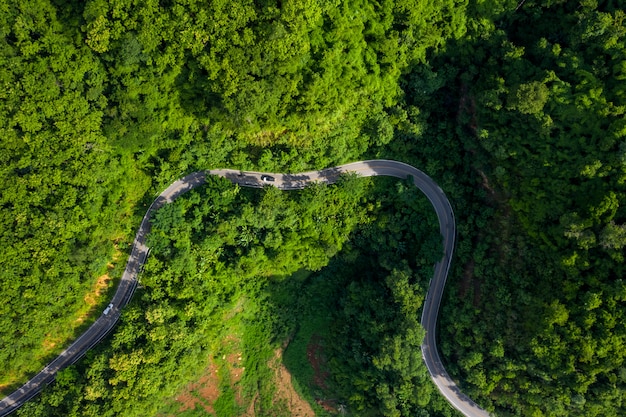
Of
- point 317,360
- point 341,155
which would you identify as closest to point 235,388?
point 317,360

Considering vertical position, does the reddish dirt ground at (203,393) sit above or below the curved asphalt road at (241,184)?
below

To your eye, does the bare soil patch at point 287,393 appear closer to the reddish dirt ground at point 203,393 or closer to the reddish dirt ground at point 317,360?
the reddish dirt ground at point 317,360

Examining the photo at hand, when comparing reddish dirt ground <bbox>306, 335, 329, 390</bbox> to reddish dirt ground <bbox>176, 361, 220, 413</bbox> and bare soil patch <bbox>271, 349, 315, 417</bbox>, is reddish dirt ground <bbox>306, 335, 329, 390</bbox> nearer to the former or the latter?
bare soil patch <bbox>271, 349, 315, 417</bbox>

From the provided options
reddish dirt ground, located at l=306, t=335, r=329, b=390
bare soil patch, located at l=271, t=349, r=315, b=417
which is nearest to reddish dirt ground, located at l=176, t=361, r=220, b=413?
bare soil patch, located at l=271, t=349, r=315, b=417

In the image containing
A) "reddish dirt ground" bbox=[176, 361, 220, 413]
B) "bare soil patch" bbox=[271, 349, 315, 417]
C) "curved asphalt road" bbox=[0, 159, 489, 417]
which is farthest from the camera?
"bare soil patch" bbox=[271, 349, 315, 417]

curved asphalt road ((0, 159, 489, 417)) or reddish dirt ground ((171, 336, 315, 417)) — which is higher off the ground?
curved asphalt road ((0, 159, 489, 417))

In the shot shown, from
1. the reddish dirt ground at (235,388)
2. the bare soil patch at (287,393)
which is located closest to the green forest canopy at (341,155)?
the reddish dirt ground at (235,388)
